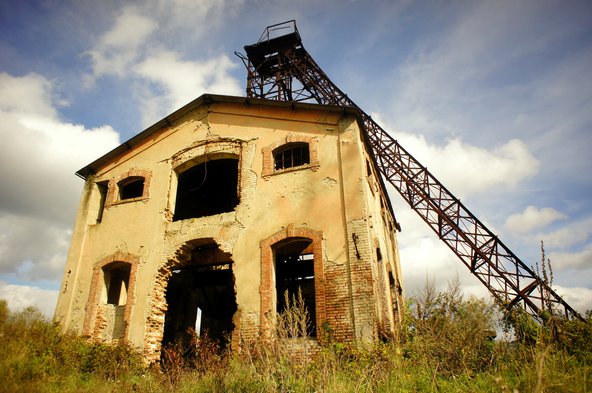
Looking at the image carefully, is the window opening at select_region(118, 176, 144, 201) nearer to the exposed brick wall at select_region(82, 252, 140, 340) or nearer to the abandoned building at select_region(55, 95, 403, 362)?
the abandoned building at select_region(55, 95, 403, 362)

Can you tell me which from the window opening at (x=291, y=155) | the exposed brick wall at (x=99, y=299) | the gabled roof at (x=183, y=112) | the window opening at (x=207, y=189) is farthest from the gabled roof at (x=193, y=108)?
the exposed brick wall at (x=99, y=299)

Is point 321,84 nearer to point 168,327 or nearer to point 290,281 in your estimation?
point 290,281

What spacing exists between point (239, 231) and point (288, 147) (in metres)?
2.88

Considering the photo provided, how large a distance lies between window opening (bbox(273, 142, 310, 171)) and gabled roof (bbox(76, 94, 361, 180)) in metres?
1.19

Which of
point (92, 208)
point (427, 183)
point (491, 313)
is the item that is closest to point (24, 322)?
point (92, 208)

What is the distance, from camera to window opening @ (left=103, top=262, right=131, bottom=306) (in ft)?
36.9

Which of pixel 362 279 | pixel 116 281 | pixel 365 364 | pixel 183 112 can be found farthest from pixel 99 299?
pixel 365 364

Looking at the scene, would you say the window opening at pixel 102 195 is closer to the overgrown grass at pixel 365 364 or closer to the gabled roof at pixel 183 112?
the gabled roof at pixel 183 112

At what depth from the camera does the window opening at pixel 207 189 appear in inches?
526

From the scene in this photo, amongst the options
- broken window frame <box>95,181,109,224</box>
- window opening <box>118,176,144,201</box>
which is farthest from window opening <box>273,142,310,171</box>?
broken window frame <box>95,181,109,224</box>

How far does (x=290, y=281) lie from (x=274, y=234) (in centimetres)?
401

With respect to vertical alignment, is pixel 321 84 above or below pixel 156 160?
above

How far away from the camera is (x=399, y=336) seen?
8.45 metres

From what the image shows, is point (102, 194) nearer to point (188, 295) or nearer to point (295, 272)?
point (188, 295)
